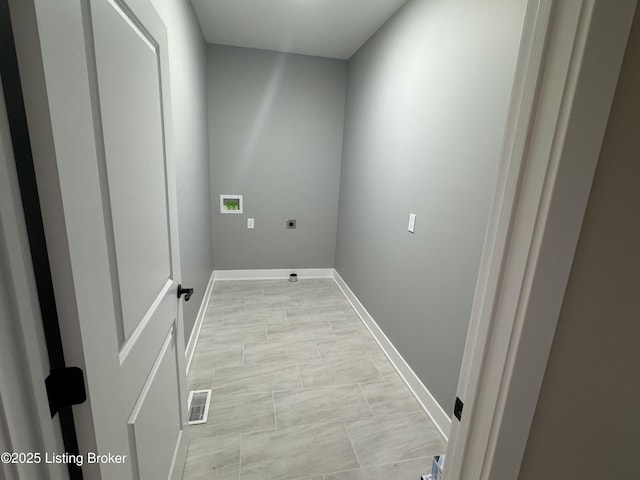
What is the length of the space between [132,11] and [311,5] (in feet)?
6.39

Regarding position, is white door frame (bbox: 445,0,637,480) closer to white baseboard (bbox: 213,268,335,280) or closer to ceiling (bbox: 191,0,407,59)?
ceiling (bbox: 191,0,407,59)

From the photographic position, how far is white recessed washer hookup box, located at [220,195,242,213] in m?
3.57

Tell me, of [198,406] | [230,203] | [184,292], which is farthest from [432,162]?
[230,203]

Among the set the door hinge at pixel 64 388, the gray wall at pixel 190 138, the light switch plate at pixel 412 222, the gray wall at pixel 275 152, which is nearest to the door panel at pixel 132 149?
the door hinge at pixel 64 388

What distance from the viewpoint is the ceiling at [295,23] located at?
2.31 m

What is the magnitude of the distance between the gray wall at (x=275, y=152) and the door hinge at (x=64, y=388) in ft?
10.3

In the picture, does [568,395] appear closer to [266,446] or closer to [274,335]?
[266,446]

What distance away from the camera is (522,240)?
581 millimetres

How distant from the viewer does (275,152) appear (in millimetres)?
3545

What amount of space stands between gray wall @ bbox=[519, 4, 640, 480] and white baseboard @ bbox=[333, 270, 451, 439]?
107 cm

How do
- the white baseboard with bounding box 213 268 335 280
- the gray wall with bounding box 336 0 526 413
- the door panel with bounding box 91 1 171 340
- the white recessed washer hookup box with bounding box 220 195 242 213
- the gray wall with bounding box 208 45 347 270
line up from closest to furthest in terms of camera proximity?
the door panel with bounding box 91 1 171 340
the gray wall with bounding box 336 0 526 413
the gray wall with bounding box 208 45 347 270
the white recessed washer hookup box with bounding box 220 195 242 213
the white baseboard with bounding box 213 268 335 280

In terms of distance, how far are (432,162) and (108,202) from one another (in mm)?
1727

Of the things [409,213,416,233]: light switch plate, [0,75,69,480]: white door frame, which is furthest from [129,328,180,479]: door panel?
[409,213,416,233]: light switch plate

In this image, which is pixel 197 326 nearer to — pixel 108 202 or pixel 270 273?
pixel 270 273
